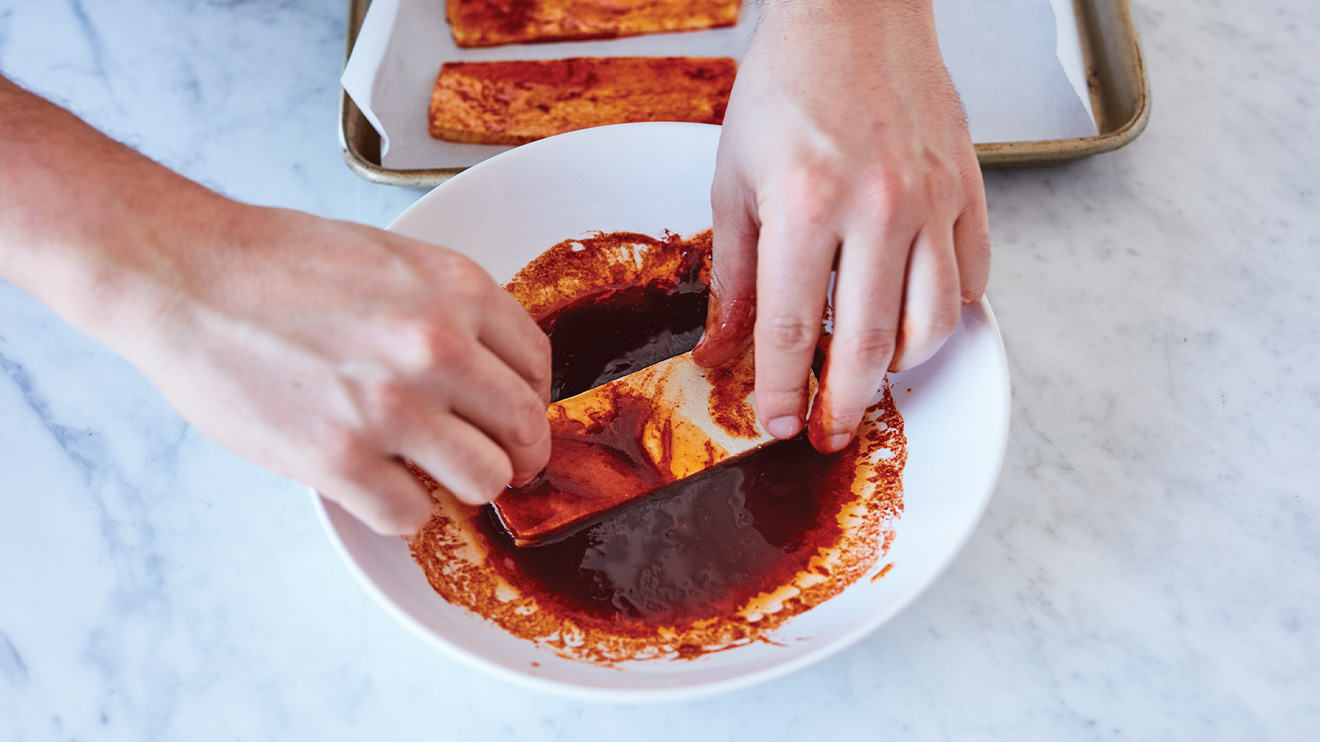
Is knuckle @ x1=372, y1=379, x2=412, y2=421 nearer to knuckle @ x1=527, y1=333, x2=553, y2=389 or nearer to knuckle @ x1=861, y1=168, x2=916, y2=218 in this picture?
knuckle @ x1=527, y1=333, x2=553, y2=389

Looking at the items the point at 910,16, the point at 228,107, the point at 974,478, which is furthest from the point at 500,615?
the point at 228,107

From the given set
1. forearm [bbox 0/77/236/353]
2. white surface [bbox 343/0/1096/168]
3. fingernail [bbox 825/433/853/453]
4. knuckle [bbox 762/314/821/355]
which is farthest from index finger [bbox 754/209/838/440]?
white surface [bbox 343/0/1096/168]

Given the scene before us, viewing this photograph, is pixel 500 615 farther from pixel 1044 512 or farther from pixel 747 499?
pixel 1044 512

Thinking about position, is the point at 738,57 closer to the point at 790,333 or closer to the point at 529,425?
the point at 790,333

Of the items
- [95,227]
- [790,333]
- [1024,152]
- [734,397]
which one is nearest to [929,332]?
[790,333]

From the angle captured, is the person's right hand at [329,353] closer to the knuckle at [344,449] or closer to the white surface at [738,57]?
the knuckle at [344,449]
